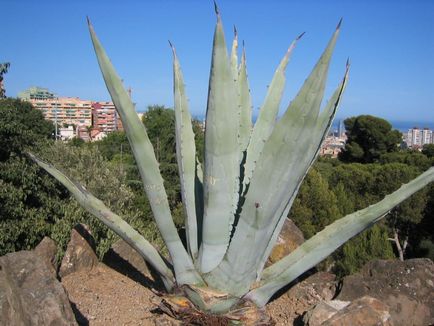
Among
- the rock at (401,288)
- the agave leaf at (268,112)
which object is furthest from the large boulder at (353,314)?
the agave leaf at (268,112)

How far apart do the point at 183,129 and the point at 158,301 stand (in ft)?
2.92

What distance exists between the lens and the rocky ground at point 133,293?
2.05 meters

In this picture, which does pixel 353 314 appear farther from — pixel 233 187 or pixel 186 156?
pixel 186 156

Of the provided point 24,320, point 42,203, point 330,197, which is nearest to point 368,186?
point 330,197

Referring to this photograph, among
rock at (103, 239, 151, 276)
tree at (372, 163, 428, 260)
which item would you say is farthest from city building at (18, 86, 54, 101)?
rock at (103, 239, 151, 276)

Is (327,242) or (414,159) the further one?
(414,159)

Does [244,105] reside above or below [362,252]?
above

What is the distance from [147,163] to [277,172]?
663mm

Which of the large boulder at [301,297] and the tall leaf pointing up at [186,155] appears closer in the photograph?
the tall leaf pointing up at [186,155]

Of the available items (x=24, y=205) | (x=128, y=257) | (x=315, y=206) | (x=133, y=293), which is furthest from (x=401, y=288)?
(x=315, y=206)

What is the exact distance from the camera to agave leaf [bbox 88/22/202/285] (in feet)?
6.68

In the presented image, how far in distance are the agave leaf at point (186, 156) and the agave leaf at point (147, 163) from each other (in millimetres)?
95

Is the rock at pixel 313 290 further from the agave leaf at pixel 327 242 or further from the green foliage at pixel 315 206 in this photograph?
the green foliage at pixel 315 206

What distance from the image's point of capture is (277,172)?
1.84m
